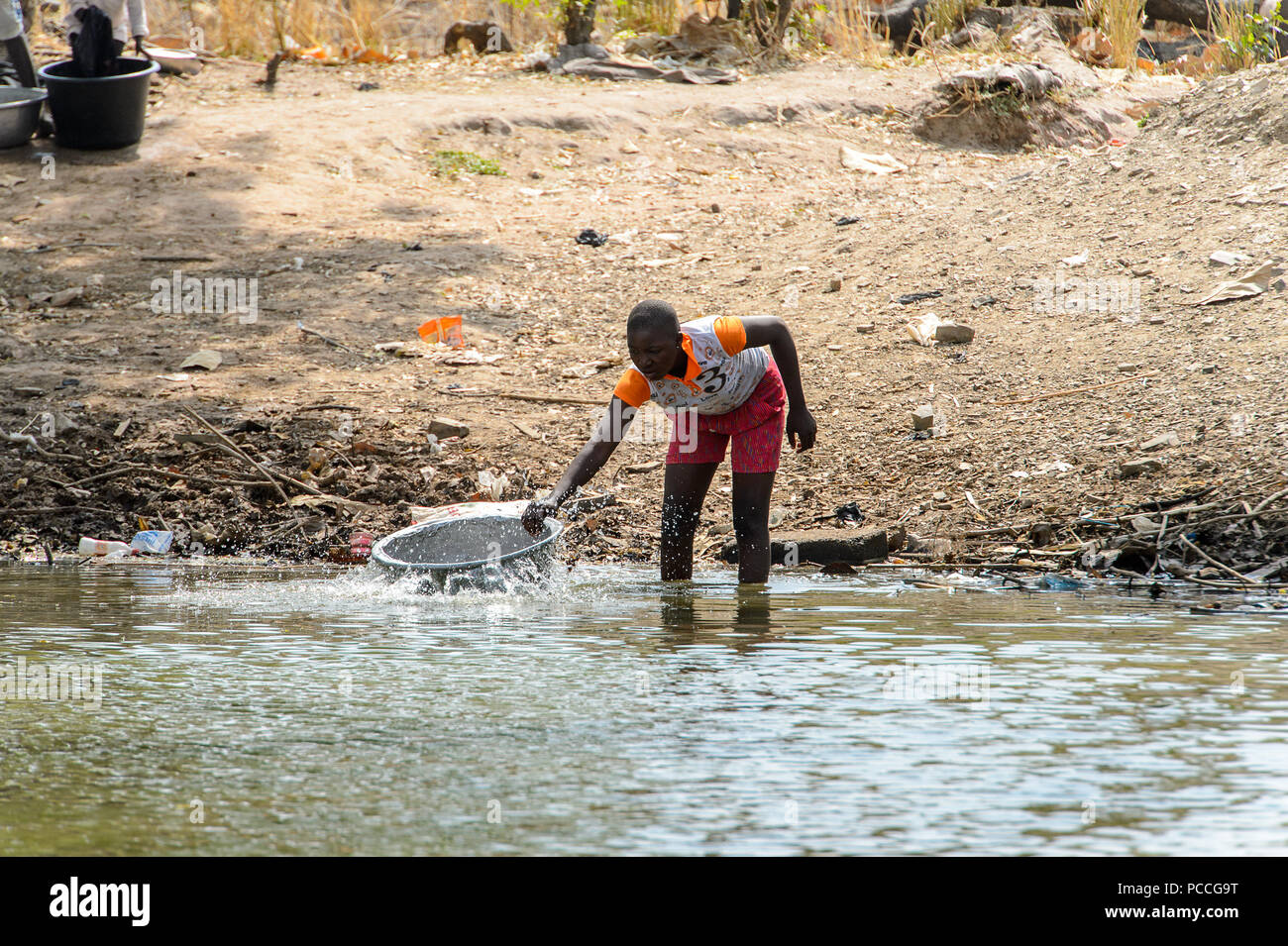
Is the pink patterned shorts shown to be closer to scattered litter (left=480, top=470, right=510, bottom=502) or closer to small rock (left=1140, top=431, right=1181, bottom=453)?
scattered litter (left=480, top=470, right=510, bottom=502)

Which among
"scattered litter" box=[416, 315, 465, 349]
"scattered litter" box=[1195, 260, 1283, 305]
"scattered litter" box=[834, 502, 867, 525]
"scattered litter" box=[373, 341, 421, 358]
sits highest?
"scattered litter" box=[1195, 260, 1283, 305]

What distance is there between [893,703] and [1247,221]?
710 cm

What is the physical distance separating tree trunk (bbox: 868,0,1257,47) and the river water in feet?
45.6

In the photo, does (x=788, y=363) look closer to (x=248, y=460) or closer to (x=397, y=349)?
(x=248, y=460)

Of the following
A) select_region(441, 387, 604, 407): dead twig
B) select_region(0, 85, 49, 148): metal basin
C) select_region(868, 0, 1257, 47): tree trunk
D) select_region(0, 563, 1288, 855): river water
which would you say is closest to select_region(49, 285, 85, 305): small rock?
select_region(0, 85, 49, 148): metal basin

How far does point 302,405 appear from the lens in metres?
8.39

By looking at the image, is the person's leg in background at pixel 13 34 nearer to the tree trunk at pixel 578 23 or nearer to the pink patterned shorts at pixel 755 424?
the tree trunk at pixel 578 23

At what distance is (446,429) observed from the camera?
8.11 m

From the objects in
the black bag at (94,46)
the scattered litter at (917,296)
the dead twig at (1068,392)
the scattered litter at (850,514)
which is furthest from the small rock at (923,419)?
the black bag at (94,46)

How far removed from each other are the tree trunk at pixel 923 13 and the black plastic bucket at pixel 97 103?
961 cm

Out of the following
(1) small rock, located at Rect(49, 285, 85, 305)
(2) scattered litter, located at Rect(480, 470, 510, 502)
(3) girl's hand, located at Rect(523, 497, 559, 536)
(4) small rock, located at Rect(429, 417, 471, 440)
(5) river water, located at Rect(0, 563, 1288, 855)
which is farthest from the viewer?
(1) small rock, located at Rect(49, 285, 85, 305)

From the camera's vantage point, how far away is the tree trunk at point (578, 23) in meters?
15.5

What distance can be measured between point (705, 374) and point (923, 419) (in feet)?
9.49

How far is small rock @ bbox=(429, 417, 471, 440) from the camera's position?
8102mm
